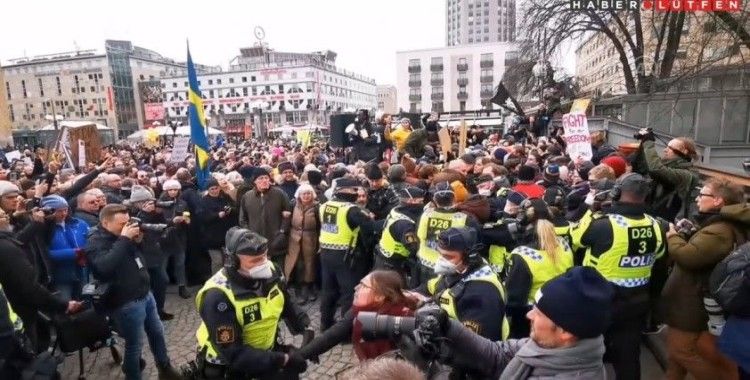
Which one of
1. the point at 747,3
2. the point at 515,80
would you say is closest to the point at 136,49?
the point at 515,80

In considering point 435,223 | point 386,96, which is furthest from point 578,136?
point 386,96

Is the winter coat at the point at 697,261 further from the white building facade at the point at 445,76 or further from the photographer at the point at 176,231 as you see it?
the white building facade at the point at 445,76

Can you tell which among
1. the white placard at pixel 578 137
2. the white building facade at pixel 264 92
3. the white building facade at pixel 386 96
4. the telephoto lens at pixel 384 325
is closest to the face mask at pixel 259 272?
the telephoto lens at pixel 384 325

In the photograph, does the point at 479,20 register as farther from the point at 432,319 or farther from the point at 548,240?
the point at 432,319

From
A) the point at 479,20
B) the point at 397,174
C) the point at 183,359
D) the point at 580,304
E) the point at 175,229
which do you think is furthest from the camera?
the point at 479,20

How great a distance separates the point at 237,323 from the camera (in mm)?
2809

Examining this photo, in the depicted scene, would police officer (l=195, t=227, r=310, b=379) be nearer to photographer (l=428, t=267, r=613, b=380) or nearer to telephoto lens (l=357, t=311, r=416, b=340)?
telephoto lens (l=357, t=311, r=416, b=340)

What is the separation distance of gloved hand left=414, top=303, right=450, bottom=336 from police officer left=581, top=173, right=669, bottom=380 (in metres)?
2.15

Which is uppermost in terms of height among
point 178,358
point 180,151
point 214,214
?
point 180,151

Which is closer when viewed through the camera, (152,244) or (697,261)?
(697,261)

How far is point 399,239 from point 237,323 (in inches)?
82.4

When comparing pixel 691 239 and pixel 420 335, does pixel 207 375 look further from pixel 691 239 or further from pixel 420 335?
pixel 691 239

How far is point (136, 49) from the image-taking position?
85.9m

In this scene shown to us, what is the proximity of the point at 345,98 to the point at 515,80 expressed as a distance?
253 feet
